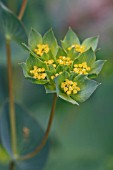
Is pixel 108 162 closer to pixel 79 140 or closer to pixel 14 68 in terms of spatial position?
pixel 79 140

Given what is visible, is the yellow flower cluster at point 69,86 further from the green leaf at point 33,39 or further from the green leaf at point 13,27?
the green leaf at point 13,27

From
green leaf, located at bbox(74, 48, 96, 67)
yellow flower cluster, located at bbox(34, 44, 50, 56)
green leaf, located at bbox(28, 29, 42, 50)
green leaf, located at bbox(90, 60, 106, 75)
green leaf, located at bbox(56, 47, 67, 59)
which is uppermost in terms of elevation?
green leaf, located at bbox(28, 29, 42, 50)

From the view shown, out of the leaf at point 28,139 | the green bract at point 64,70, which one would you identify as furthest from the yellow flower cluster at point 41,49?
the leaf at point 28,139

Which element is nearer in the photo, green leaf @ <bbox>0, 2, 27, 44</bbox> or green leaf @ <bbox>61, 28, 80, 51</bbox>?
green leaf @ <bbox>61, 28, 80, 51</bbox>

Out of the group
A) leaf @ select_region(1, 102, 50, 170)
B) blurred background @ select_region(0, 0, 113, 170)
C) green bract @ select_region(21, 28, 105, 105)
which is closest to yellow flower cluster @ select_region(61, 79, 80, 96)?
green bract @ select_region(21, 28, 105, 105)

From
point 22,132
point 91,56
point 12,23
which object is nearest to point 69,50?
point 91,56

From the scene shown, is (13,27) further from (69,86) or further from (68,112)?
(68,112)

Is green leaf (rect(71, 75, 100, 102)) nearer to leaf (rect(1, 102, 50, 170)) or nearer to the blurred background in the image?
leaf (rect(1, 102, 50, 170))
